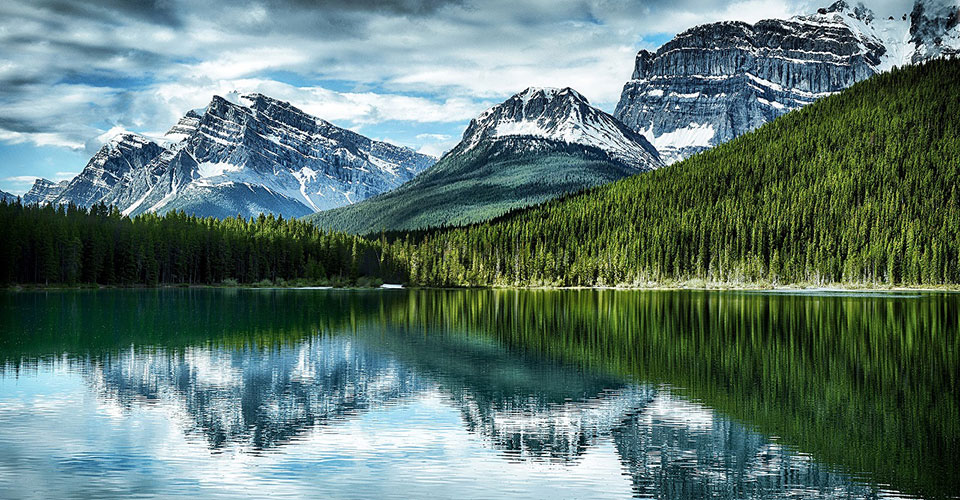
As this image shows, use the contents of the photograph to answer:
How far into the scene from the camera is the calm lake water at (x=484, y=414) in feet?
79.3

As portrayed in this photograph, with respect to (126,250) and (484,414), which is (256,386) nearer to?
(484,414)

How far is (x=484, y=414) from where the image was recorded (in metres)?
33.9

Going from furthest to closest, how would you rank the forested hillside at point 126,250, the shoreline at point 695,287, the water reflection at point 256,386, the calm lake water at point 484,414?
the shoreline at point 695,287 < the forested hillside at point 126,250 < the water reflection at point 256,386 < the calm lake water at point 484,414

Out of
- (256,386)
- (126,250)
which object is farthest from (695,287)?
(256,386)

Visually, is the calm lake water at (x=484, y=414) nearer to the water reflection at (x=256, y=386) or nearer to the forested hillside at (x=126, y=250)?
the water reflection at (x=256, y=386)

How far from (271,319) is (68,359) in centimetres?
3322

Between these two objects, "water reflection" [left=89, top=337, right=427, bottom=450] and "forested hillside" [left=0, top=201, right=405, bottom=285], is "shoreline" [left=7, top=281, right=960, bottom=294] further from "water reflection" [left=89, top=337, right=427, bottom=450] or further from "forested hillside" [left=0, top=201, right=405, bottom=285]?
"water reflection" [left=89, top=337, right=427, bottom=450]

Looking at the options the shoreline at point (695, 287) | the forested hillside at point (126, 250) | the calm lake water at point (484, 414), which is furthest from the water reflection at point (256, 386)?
the shoreline at point (695, 287)

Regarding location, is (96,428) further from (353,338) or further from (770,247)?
(770,247)

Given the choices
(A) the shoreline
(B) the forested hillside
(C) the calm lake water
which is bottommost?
(C) the calm lake water

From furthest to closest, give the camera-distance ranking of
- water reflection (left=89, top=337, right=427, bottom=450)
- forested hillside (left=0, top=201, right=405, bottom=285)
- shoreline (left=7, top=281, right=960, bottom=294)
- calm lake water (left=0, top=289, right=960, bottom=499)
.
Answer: shoreline (left=7, top=281, right=960, bottom=294)
forested hillside (left=0, top=201, right=405, bottom=285)
water reflection (left=89, top=337, right=427, bottom=450)
calm lake water (left=0, top=289, right=960, bottom=499)

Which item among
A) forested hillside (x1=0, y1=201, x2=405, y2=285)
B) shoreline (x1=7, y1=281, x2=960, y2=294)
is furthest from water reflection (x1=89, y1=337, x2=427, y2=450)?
shoreline (x1=7, y1=281, x2=960, y2=294)

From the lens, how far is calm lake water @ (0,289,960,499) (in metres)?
24.2

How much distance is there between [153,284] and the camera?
174 metres
